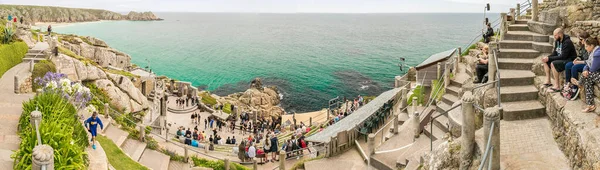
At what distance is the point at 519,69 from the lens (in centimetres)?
1358

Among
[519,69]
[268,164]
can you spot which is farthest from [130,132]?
[519,69]

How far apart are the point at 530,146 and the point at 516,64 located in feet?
16.9

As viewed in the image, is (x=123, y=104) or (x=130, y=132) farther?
(x=123, y=104)

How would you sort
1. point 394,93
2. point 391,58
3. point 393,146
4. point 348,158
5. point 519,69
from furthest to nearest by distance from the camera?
1. point 391,58
2. point 394,93
3. point 348,158
4. point 393,146
5. point 519,69

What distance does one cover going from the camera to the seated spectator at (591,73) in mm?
8703

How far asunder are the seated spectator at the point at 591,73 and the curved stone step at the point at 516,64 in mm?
4388

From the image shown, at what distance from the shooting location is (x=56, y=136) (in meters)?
10.8

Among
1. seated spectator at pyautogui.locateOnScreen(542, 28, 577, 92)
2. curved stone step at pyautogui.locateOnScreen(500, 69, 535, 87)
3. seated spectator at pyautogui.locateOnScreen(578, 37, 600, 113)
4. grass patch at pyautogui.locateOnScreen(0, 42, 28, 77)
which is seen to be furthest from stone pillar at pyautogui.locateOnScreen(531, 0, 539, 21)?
grass patch at pyautogui.locateOnScreen(0, 42, 28, 77)

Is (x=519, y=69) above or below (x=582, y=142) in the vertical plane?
above

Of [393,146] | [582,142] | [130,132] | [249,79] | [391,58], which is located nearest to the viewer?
[582,142]

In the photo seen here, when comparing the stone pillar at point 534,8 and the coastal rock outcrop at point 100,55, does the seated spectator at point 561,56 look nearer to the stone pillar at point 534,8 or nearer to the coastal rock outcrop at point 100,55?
the stone pillar at point 534,8

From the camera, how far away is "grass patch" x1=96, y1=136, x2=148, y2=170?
15.4 metres

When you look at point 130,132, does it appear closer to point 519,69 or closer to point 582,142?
point 519,69

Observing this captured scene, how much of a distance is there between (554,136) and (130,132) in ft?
57.5
